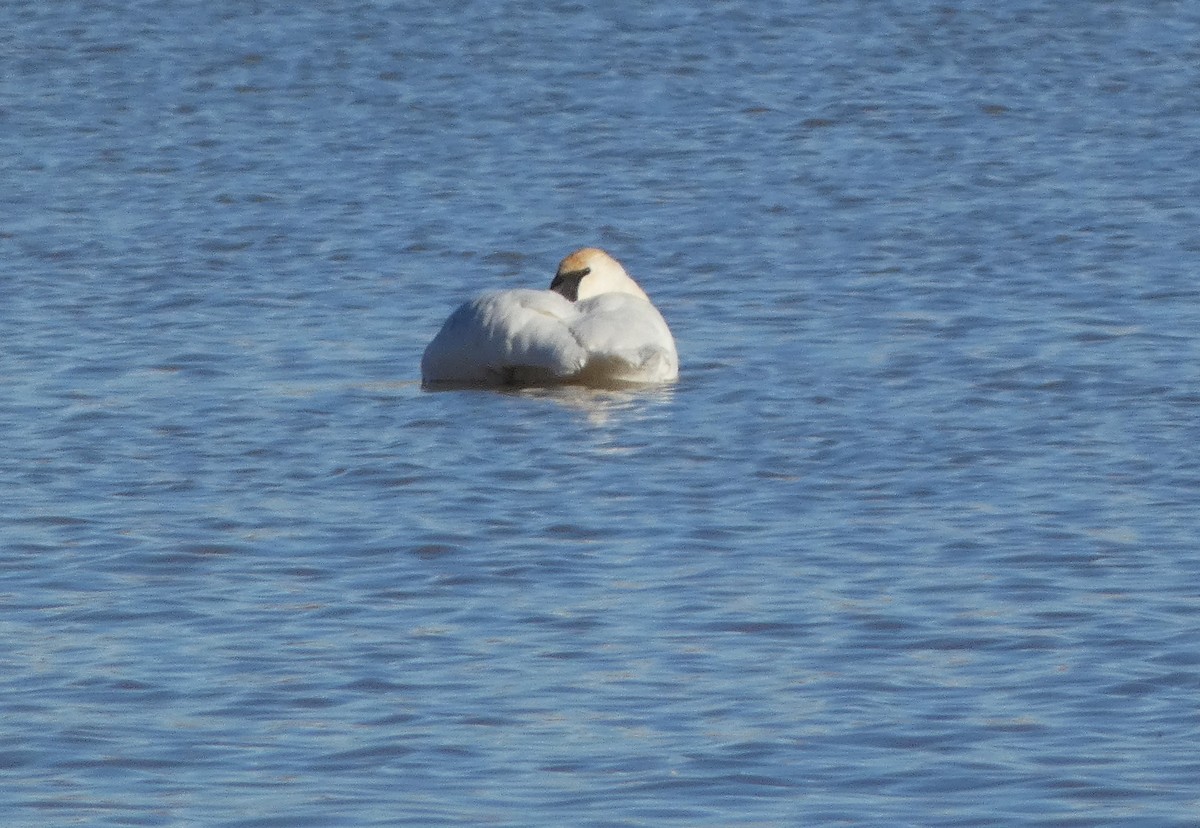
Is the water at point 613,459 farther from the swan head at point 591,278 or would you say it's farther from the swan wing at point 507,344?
the swan head at point 591,278

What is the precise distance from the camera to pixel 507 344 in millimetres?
12344

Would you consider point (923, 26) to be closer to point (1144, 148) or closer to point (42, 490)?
point (1144, 148)

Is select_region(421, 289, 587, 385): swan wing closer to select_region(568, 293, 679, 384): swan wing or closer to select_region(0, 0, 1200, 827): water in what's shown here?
select_region(568, 293, 679, 384): swan wing

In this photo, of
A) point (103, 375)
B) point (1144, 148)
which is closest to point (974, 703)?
point (103, 375)

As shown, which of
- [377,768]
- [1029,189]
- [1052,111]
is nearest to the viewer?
[377,768]

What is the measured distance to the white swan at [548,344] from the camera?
12258 mm

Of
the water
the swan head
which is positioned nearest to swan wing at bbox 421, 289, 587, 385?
the water

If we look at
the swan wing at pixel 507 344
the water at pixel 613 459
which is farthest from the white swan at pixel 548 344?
the water at pixel 613 459

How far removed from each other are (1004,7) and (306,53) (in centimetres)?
646

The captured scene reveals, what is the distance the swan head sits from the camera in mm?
12953

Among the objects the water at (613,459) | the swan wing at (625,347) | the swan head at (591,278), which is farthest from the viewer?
the swan head at (591,278)

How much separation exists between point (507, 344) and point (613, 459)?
1.68 meters

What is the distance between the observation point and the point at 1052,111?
826 inches

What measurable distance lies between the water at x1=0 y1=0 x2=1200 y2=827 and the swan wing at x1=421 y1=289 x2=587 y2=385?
0.74 ft
